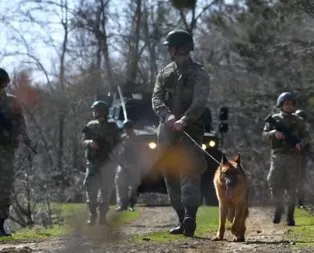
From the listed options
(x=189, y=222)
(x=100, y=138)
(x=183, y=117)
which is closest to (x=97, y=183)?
(x=100, y=138)

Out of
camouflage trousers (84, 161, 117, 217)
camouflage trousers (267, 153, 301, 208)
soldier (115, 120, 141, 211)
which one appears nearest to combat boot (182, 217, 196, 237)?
camouflage trousers (267, 153, 301, 208)

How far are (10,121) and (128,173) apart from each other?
809cm

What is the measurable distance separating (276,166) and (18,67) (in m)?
25.6

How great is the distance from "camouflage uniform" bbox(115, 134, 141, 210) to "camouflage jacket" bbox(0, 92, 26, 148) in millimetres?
7075

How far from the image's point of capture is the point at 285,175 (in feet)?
42.7

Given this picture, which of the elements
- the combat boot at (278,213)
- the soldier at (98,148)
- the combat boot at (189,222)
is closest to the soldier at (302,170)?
the combat boot at (278,213)

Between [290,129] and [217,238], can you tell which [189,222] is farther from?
[290,129]

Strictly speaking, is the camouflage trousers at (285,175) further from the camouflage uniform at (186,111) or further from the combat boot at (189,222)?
the combat boot at (189,222)

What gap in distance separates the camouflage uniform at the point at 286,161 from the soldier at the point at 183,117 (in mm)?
3451

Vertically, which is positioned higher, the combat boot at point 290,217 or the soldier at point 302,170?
the soldier at point 302,170

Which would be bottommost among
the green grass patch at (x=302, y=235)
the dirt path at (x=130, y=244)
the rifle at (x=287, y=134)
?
the green grass patch at (x=302, y=235)

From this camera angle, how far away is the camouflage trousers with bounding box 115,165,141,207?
1847 centimetres

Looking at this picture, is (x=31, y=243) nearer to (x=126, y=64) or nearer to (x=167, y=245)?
(x=167, y=245)

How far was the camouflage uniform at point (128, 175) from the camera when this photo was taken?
59.8 ft
